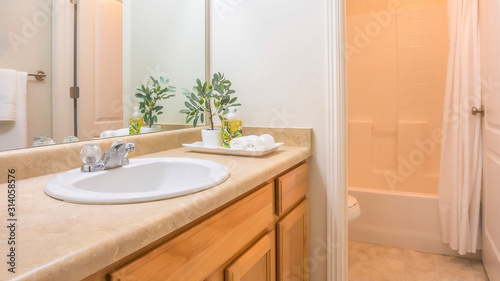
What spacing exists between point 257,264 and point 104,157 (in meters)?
0.55

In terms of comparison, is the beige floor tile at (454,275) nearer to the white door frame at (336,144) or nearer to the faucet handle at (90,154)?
the white door frame at (336,144)

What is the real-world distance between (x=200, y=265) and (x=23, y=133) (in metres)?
0.62

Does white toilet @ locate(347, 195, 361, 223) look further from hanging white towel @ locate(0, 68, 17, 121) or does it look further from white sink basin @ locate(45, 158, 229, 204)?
hanging white towel @ locate(0, 68, 17, 121)

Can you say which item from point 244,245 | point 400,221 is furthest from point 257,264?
point 400,221

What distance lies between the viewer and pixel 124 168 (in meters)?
0.95

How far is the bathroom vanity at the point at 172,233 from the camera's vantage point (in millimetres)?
406

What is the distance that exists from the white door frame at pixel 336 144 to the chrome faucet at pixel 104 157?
0.81m

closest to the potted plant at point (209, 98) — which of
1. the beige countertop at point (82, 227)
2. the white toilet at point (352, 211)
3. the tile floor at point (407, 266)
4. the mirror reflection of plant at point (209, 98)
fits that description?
the mirror reflection of plant at point (209, 98)

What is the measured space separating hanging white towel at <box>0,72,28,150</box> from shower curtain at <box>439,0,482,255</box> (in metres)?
2.18

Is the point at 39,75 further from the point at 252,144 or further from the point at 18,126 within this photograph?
the point at 252,144

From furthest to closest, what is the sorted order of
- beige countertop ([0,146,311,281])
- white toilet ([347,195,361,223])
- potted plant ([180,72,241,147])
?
white toilet ([347,195,361,223]) → potted plant ([180,72,241,147]) → beige countertop ([0,146,311,281])

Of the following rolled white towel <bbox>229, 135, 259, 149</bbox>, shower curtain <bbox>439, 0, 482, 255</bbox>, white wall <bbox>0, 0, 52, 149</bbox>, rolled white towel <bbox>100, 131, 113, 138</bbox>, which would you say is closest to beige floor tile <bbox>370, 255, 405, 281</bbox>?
shower curtain <bbox>439, 0, 482, 255</bbox>

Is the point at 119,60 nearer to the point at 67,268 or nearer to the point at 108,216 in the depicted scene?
the point at 108,216

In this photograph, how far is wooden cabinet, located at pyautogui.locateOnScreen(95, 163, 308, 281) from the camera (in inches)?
21.0
